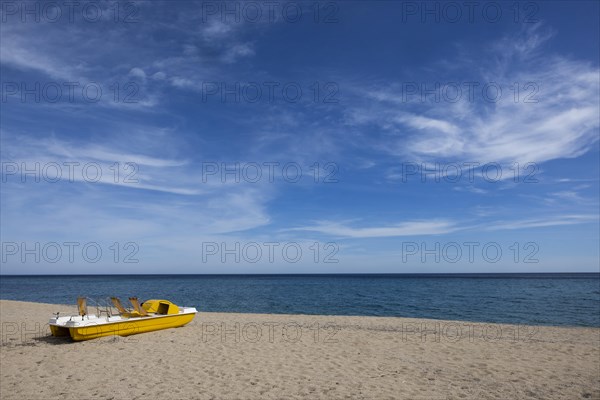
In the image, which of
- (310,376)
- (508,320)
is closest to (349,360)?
(310,376)

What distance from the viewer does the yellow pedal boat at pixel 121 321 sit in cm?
1336

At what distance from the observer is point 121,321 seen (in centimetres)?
1427

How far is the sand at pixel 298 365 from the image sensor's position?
335 inches

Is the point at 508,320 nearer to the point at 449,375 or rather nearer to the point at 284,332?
the point at 284,332

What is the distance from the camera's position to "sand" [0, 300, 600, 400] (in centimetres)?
850

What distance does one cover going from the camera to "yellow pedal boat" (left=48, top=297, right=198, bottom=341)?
13.4 meters

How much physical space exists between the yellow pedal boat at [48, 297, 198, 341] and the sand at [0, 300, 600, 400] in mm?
305

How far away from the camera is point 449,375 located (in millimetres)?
9797

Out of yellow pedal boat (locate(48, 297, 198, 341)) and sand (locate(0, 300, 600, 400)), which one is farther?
yellow pedal boat (locate(48, 297, 198, 341))

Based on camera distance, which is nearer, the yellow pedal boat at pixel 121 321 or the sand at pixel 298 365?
the sand at pixel 298 365

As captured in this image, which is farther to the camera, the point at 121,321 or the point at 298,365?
the point at 121,321

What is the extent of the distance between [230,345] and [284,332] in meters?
3.41

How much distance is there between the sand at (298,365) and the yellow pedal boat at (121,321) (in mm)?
305

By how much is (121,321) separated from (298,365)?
7478 millimetres
